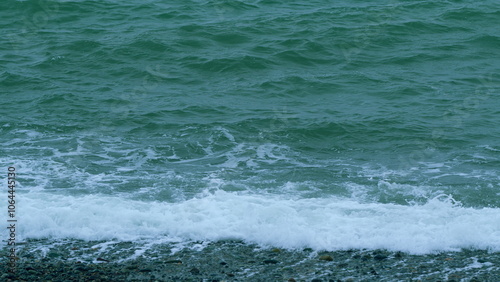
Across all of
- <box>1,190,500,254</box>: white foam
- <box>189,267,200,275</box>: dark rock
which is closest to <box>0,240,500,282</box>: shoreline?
<box>189,267,200,275</box>: dark rock

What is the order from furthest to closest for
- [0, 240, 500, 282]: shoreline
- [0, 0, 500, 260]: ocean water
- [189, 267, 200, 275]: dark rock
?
[0, 0, 500, 260]: ocean water → [189, 267, 200, 275]: dark rock → [0, 240, 500, 282]: shoreline

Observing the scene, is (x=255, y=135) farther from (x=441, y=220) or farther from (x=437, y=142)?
(x=441, y=220)

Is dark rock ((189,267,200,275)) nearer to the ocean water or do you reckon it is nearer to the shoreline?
the shoreline

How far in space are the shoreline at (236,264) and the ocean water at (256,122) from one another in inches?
12.7

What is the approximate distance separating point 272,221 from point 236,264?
1.54 m

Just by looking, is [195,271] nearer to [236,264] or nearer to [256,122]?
[236,264]

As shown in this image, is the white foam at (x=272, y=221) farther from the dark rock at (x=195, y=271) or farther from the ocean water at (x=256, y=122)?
the dark rock at (x=195, y=271)

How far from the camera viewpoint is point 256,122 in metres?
15.5

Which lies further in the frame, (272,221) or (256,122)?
(256,122)

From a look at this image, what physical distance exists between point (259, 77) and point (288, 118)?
9.79 ft

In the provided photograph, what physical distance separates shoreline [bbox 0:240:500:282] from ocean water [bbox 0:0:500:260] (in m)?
0.32

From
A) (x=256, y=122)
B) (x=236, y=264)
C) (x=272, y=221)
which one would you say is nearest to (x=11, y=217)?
(x=236, y=264)

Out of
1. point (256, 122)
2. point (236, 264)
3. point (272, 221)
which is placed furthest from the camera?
point (256, 122)

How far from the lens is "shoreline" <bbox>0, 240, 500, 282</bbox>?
887cm
